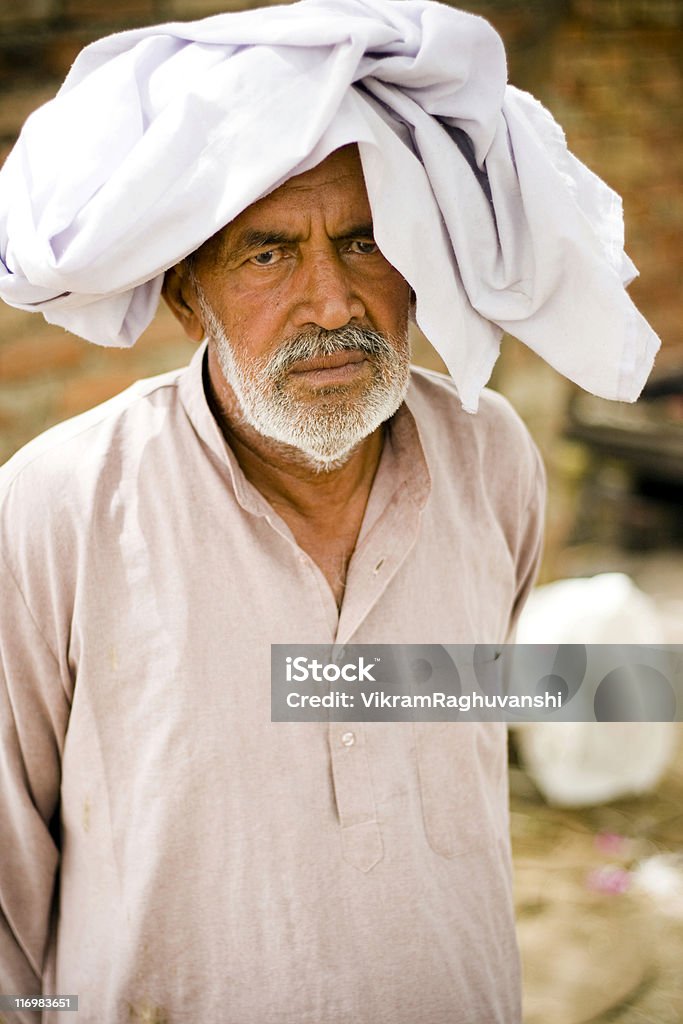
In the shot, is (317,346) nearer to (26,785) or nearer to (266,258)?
(266,258)

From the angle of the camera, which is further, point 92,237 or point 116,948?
point 116,948

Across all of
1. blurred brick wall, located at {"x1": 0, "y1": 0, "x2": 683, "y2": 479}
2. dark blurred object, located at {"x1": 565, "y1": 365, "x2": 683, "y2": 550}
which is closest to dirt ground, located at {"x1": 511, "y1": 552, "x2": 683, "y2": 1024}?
dark blurred object, located at {"x1": 565, "y1": 365, "x2": 683, "y2": 550}

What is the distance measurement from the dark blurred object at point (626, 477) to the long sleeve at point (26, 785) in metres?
3.23

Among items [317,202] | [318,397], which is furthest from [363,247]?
[318,397]

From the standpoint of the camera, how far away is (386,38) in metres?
1.40

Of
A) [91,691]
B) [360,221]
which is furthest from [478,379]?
[91,691]

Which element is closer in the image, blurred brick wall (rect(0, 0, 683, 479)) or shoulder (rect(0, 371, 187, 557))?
shoulder (rect(0, 371, 187, 557))

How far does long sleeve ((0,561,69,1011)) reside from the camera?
154 centimetres

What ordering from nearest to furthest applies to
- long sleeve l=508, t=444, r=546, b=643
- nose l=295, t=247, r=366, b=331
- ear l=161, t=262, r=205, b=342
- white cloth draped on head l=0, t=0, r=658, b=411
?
white cloth draped on head l=0, t=0, r=658, b=411 → nose l=295, t=247, r=366, b=331 → ear l=161, t=262, r=205, b=342 → long sleeve l=508, t=444, r=546, b=643

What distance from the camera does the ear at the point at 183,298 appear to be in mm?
1681

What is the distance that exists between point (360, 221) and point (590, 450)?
10.5ft

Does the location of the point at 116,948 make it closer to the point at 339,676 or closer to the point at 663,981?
the point at 339,676

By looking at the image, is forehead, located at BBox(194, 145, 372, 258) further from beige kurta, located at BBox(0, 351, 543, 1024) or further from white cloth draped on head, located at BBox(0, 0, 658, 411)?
beige kurta, located at BBox(0, 351, 543, 1024)

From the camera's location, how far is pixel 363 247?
5.08 ft
